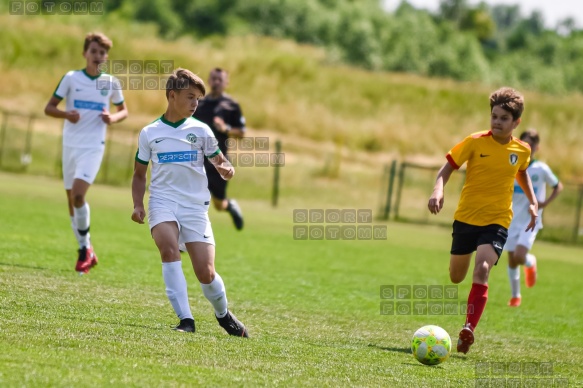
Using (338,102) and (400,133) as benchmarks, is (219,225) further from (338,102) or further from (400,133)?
(338,102)

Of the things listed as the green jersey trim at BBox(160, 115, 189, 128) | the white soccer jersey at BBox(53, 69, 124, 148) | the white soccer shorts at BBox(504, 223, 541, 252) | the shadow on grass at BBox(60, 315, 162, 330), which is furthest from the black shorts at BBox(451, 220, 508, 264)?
the white soccer jersey at BBox(53, 69, 124, 148)

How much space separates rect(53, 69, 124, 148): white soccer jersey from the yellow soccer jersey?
4315 millimetres

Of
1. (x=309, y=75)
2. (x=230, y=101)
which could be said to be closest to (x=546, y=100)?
(x=309, y=75)

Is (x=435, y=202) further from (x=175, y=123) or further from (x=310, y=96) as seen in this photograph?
(x=310, y=96)

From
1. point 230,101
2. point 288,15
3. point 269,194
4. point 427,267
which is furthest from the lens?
point 288,15

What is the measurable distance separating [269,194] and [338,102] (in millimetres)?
17822

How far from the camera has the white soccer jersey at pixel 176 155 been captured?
7.18 m

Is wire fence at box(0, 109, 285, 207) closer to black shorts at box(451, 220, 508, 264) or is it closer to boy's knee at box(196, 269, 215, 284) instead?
black shorts at box(451, 220, 508, 264)

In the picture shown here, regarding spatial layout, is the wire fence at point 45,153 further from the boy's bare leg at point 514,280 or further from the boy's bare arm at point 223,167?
the boy's bare arm at point 223,167

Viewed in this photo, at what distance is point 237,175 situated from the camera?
30.3 m

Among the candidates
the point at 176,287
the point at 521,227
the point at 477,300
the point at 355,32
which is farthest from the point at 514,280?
the point at 355,32

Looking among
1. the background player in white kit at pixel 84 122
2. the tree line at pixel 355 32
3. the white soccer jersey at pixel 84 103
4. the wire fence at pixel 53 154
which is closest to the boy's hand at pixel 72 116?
the background player in white kit at pixel 84 122

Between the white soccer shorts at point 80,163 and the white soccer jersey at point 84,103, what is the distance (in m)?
0.07

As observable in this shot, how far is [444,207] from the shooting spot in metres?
28.6
